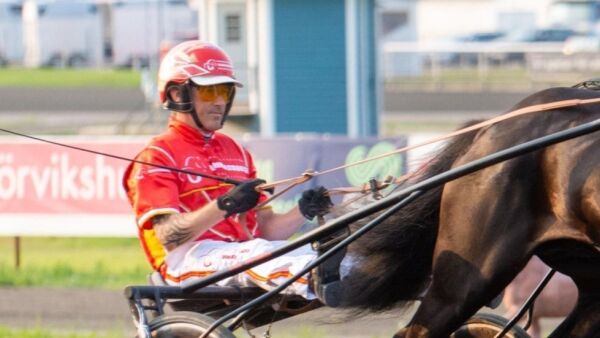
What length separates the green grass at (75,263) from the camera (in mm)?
9219

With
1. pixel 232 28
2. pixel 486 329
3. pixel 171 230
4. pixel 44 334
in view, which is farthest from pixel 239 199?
pixel 232 28

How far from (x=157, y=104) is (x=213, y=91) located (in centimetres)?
1479

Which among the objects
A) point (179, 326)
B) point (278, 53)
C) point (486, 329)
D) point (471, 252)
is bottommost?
point (486, 329)

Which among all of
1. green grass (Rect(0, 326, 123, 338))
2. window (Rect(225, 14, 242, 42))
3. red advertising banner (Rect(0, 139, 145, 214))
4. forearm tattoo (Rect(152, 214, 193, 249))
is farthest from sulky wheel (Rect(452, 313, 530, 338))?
window (Rect(225, 14, 242, 42))

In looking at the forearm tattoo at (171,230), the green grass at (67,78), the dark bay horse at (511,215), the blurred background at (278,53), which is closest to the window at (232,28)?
the blurred background at (278,53)

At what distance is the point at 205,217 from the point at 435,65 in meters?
29.7

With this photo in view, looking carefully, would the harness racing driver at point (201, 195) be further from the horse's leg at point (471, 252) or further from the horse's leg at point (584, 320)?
the horse's leg at point (584, 320)

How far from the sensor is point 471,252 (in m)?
4.10

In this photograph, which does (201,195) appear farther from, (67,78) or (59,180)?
(67,78)

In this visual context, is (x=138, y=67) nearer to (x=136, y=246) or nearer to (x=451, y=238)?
(x=136, y=246)

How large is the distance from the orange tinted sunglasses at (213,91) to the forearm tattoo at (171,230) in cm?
47

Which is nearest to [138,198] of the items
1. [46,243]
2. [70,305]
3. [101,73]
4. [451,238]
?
[451,238]

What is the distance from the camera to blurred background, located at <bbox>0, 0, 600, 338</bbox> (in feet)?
30.3

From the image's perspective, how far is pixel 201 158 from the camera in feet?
15.6
